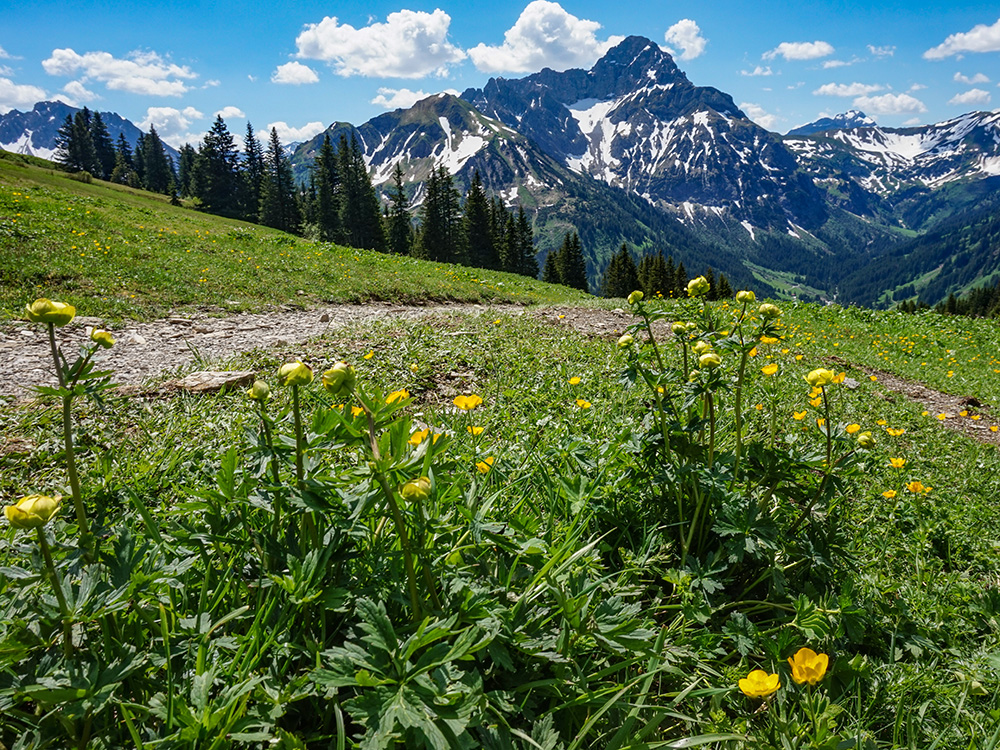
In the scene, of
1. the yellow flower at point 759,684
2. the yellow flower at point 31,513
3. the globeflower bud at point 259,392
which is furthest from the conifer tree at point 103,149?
the yellow flower at point 759,684

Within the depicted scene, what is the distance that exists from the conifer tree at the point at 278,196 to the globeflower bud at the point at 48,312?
6237cm

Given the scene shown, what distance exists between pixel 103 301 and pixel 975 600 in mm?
10139

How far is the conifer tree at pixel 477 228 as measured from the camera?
5194 centimetres

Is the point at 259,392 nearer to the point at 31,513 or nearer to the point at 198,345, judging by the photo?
the point at 31,513

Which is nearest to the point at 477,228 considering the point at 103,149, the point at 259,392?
the point at 259,392

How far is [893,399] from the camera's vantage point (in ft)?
19.6

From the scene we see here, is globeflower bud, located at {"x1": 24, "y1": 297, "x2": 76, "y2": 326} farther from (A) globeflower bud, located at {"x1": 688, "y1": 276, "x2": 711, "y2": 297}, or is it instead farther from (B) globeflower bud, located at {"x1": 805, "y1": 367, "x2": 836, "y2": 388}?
(B) globeflower bud, located at {"x1": 805, "y1": 367, "x2": 836, "y2": 388}

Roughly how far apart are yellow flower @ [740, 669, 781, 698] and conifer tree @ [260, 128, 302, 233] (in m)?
63.4

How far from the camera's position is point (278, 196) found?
2260 inches

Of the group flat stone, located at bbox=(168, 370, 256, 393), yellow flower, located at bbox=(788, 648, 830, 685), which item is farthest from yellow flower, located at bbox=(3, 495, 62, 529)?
flat stone, located at bbox=(168, 370, 256, 393)

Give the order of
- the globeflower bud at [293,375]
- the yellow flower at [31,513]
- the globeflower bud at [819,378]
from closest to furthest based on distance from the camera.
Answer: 1. the yellow flower at [31,513]
2. the globeflower bud at [293,375]
3. the globeflower bud at [819,378]

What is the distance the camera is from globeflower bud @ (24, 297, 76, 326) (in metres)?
1.36

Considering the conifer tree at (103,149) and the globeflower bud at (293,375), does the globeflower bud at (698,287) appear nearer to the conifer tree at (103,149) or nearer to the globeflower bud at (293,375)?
the globeflower bud at (293,375)

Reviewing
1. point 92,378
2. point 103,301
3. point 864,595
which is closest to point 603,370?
point 864,595
